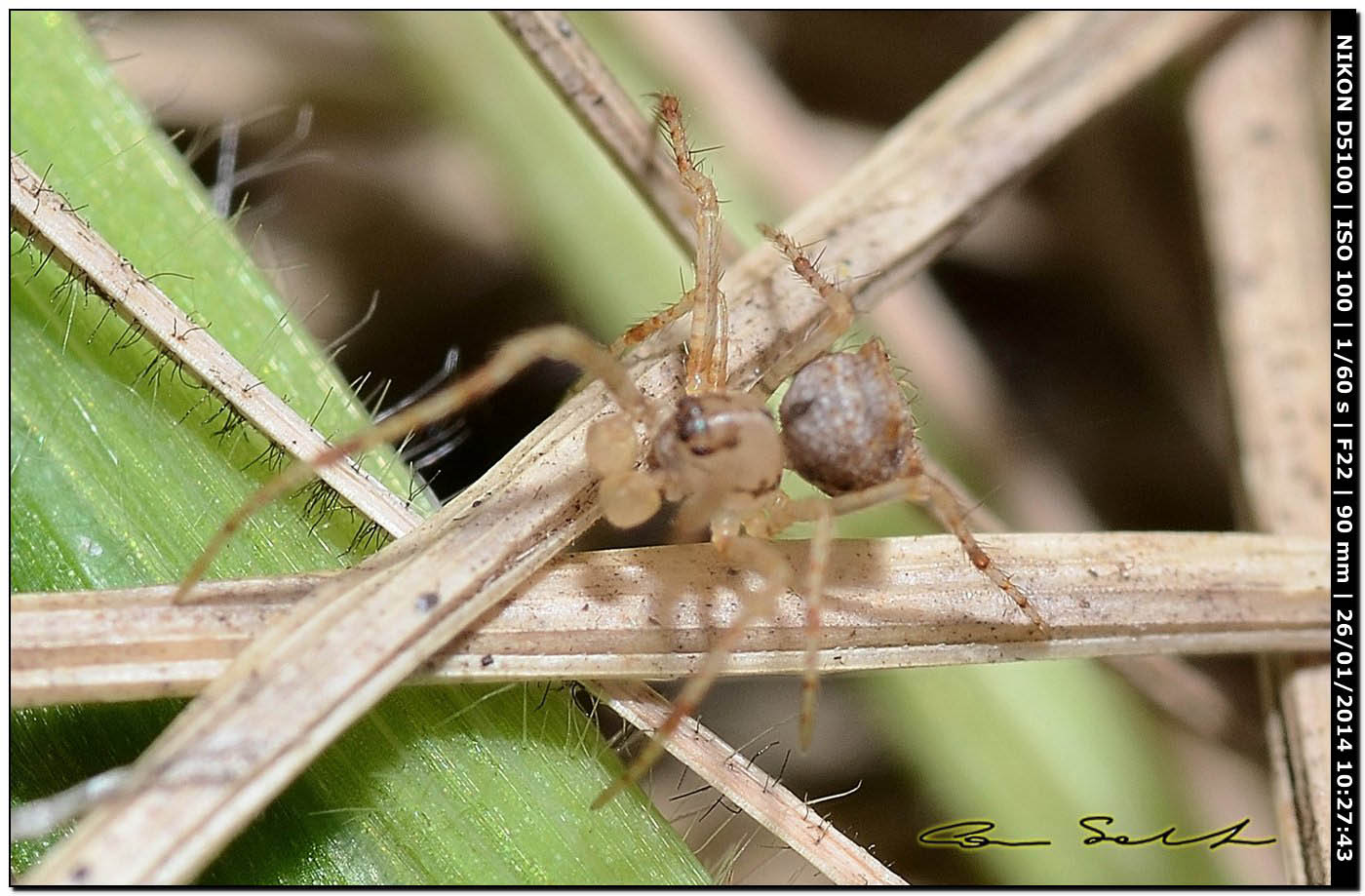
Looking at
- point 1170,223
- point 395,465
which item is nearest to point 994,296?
point 1170,223

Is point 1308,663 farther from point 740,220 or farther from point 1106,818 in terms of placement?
point 740,220

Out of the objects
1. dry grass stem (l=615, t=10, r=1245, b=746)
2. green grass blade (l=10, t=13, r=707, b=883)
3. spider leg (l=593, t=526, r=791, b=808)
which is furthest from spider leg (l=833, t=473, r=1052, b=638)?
dry grass stem (l=615, t=10, r=1245, b=746)

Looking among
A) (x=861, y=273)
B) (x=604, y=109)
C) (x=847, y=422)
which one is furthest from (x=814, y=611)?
(x=604, y=109)

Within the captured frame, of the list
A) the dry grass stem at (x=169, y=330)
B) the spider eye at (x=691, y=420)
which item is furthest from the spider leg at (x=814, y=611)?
the dry grass stem at (x=169, y=330)

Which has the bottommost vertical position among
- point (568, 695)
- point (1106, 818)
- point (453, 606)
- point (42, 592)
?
point (1106, 818)
